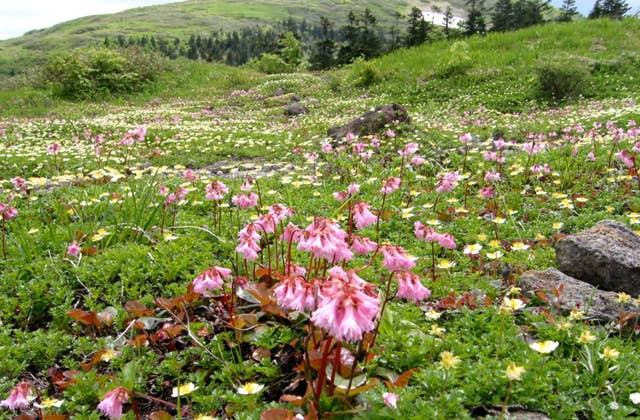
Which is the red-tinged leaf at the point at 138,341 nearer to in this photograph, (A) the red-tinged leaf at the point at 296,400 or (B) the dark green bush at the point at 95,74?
(A) the red-tinged leaf at the point at 296,400

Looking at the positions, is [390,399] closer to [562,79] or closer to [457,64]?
[562,79]

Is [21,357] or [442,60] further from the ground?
[442,60]

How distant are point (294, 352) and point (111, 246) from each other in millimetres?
2699

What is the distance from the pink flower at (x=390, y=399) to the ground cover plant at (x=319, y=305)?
0.5 inches

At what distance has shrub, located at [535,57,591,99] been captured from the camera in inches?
547

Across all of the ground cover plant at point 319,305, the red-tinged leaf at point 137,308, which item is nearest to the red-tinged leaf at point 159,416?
the ground cover plant at point 319,305

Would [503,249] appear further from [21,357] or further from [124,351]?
[21,357]

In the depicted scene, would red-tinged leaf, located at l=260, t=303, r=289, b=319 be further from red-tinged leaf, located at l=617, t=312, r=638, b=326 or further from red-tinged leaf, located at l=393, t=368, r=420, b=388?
red-tinged leaf, located at l=617, t=312, r=638, b=326

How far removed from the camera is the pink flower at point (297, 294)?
179 cm

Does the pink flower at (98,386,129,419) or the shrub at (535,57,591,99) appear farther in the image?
the shrub at (535,57,591,99)

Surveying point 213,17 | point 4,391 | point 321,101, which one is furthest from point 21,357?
point 213,17

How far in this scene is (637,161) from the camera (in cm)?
597

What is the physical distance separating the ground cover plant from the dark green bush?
19165 millimetres

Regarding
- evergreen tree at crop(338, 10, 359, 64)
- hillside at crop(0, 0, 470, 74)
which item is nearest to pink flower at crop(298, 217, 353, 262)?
evergreen tree at crop(338, 10, 359, 64)
